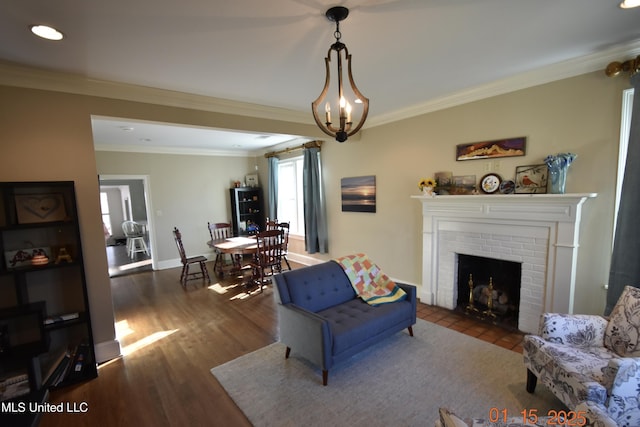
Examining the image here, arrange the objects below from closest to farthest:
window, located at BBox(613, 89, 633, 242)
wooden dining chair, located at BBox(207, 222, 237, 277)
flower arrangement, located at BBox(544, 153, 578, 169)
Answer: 1. window, located at BBox(613, 89, 633, 242)
2. flower arrangement, located at BBox(544, 153, 578, 169)
3. wooden dining chair, located at BBox(207, 222, 237, 277)

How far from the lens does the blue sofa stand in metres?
2.27

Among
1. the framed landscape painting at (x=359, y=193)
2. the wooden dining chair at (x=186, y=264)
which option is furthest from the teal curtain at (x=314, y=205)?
the wooden dining chair at (x=186, y=264)

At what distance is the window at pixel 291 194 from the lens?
6.16m

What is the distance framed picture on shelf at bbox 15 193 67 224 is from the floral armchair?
12.8 feet

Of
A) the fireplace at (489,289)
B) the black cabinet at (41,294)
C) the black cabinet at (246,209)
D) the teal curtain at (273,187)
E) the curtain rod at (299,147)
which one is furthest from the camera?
the black cabinet at (246,209)

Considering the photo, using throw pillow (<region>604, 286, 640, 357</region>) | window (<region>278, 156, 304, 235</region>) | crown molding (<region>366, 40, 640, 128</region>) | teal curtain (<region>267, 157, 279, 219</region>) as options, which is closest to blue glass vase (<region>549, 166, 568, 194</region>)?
crown molding (<region>366, 40, 640, 128</region>)

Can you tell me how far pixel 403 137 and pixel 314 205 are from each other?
7.00 feet

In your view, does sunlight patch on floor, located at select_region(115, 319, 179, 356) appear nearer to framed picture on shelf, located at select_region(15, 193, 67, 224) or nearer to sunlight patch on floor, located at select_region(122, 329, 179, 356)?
sunlight patch on floor, located at select_region(122, 329, 179, 356)

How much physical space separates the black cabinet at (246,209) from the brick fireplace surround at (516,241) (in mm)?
4245

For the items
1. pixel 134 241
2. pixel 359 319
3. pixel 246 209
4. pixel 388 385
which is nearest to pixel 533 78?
pixel 359 319

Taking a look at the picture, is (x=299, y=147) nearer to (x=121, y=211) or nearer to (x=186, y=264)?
(x=186, y=264)

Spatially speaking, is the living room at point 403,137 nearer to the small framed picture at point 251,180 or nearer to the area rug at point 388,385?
the area rug at point 388,385

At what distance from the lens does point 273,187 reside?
6.55 m

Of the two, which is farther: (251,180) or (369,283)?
(251,180)
